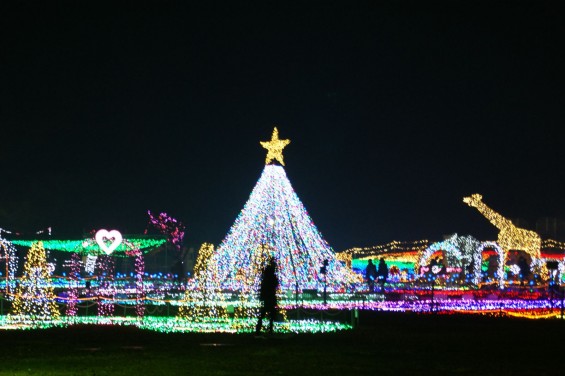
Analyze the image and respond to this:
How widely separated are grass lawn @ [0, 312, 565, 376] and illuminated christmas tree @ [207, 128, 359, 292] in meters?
17.4

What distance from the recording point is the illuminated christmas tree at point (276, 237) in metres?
42.1

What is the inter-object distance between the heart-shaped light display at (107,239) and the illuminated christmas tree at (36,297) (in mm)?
24370

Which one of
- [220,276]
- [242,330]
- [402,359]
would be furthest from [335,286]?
[402,359]

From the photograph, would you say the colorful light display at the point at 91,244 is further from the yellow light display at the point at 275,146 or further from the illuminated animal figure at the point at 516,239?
the illuminated animal figure at the point at 516,239

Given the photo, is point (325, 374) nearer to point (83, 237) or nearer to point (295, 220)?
point (295, 220)

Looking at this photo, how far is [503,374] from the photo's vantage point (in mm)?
14945

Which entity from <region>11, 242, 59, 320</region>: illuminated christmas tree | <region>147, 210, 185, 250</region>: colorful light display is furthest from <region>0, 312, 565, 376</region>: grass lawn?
<region>147, 210, 185, 250</region>: colorful light display

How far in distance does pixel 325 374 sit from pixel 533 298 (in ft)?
95.2

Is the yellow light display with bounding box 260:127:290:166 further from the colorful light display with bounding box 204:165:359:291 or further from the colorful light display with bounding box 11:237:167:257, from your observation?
the colorful light display with bounding box 11:237:167:257

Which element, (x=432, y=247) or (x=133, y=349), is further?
(x=432, y=247)

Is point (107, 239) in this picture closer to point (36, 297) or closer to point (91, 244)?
point (91, 244)

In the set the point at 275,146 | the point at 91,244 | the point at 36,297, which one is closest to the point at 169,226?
the point at 91,244

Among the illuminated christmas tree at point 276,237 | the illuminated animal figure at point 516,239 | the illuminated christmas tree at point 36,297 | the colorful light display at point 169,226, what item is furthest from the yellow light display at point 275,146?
the colorful light display at point 169,226

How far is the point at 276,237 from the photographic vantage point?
1663 inches
